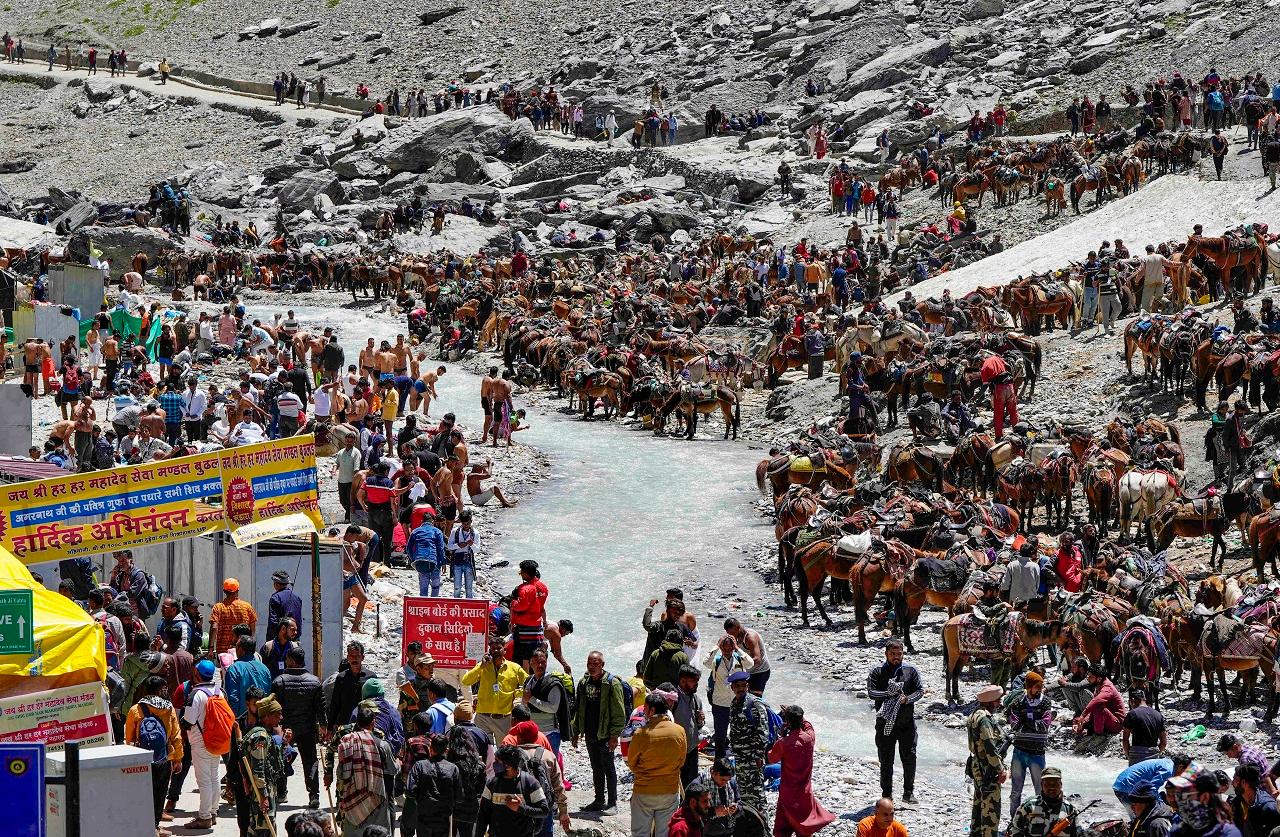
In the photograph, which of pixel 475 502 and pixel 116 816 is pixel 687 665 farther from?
pixel 475 502

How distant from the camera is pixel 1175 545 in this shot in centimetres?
2242

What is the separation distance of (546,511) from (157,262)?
27745mm

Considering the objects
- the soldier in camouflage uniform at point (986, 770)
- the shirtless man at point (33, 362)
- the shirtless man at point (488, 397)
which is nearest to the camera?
the soldier in camouflage uniform at point (986, 770)

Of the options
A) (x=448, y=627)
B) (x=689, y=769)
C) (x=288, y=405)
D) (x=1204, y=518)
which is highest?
(x=288, y=405)

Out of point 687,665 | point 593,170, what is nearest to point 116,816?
point 687,665

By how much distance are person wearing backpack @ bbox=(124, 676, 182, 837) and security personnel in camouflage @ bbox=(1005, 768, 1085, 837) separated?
5.81 metres

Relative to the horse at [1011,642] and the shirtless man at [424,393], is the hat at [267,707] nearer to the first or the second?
the horse at [1011,642]

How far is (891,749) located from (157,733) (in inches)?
219

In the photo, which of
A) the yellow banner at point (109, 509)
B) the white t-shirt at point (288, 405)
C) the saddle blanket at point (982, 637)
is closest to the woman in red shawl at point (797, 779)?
the saddle blanket at point (982, 637)

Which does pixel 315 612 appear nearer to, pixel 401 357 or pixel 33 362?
pixel 401 357

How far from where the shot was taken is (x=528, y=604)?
1594 centimetres

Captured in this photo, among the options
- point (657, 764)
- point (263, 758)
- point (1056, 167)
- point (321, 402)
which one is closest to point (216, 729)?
point (263, 758)

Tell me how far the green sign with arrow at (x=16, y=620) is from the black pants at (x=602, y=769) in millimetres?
4508

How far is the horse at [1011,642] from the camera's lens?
16969 mm
